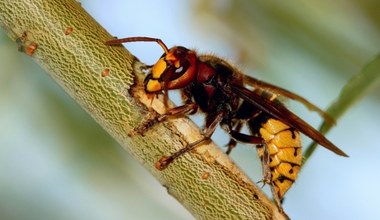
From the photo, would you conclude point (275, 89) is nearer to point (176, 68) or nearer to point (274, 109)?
point (274, 109)

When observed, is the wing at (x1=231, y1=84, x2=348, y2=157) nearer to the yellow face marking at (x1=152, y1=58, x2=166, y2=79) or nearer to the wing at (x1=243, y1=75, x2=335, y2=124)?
the wing at (x1=243, y1=75, x2=335, y2=124)

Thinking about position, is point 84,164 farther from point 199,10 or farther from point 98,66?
point 98,66

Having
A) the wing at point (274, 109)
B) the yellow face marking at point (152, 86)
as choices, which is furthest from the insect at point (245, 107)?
the yellow face marking at point (152, 86)

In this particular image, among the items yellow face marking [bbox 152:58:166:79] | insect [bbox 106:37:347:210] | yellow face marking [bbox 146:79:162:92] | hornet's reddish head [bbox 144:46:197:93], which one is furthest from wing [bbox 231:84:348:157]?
yellow face marking [bbox 146:79:162:92]

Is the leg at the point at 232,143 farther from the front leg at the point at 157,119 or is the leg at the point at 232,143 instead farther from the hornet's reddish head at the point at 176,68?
the front leg at the point at 157,119

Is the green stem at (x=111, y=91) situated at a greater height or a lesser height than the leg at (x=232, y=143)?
lesser

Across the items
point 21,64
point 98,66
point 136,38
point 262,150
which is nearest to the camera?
point 98,66

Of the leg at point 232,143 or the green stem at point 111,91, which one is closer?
the green stem at point 111,91

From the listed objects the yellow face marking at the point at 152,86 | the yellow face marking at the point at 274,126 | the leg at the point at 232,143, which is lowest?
the yellow face marking at the point at 152,86

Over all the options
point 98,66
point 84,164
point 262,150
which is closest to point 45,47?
point 98,66
